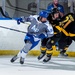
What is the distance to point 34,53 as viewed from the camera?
7977 millimetres

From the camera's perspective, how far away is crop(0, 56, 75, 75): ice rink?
5590 mm

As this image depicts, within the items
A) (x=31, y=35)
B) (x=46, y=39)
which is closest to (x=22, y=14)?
(x=46, y=39)

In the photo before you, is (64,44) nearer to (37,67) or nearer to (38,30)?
(38,30)

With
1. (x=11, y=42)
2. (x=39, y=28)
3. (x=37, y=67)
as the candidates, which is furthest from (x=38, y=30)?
(x=11, y=42)

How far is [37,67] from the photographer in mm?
6223

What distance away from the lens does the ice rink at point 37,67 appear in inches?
220

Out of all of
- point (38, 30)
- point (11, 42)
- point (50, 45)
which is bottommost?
point (11, 42)

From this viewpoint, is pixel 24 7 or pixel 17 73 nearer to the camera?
pixel 17 73

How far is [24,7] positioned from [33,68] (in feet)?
9.14

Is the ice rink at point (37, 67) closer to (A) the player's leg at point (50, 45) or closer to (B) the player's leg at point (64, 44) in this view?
(A) the player's leg at point (50, 45)

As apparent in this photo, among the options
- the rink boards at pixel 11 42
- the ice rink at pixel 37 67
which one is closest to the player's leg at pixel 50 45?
the ice rink at pixel 37 67

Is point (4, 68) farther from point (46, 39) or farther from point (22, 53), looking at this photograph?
point (46, 39)

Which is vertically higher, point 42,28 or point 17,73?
point 42,28

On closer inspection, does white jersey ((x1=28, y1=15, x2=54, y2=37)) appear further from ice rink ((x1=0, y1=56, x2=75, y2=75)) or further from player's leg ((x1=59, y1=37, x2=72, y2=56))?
player's leg ((x1=59, y1=37, x2=72, y2=56))
